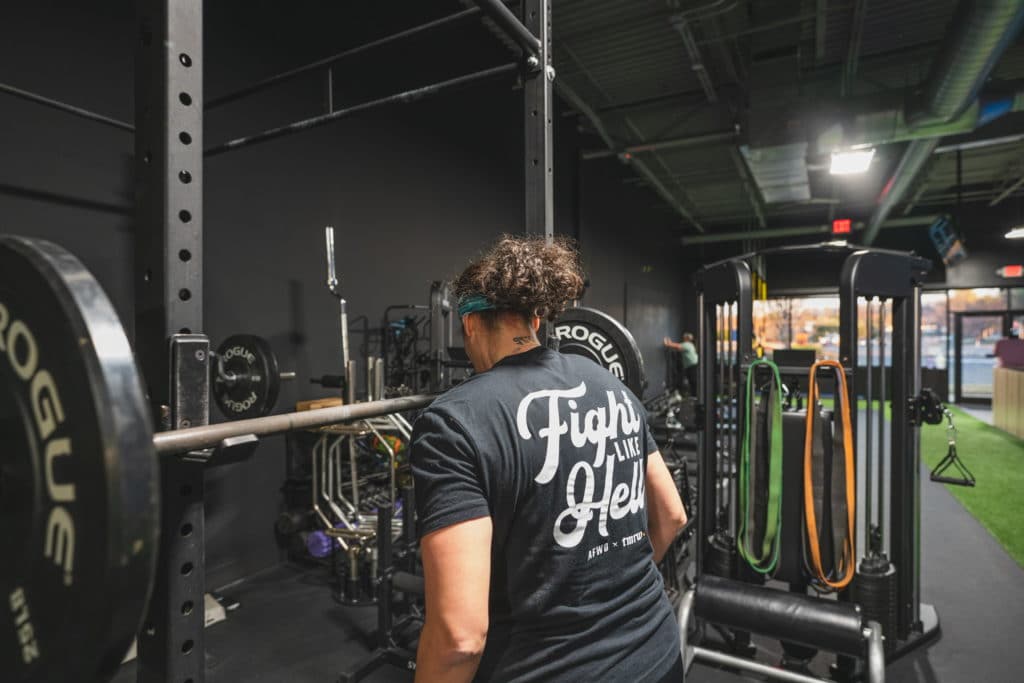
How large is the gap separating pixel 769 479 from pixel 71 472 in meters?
2.39

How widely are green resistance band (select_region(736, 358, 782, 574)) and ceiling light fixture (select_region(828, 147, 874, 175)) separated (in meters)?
→ 4.33

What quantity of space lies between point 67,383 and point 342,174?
3.71 meters

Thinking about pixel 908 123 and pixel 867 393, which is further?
pixel 908 123

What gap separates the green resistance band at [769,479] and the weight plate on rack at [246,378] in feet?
6.87

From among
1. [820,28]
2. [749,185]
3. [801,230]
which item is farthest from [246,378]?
[801,230]

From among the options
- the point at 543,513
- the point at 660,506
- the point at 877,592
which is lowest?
the point at 877,592

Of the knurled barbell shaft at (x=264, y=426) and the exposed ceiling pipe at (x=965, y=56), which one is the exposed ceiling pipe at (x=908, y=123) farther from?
the knurled barbell shaft at (x=264, y=426)

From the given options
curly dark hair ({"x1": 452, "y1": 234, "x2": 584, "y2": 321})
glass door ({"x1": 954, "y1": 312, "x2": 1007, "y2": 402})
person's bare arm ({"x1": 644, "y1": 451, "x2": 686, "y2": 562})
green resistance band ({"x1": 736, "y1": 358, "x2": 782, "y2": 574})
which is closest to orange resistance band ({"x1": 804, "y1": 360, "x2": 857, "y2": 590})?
green resistance band ({"x1": 736, "y1": 358, "x2": 782, "y2": 574})

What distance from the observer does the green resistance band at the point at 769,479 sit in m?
2.28

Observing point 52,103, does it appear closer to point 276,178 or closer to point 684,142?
point 276,178

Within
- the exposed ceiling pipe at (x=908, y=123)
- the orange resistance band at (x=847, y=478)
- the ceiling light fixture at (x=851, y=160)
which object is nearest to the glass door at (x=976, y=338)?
the exposed ceiling pipe at (x=908, y=123)

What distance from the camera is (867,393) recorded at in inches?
93.7

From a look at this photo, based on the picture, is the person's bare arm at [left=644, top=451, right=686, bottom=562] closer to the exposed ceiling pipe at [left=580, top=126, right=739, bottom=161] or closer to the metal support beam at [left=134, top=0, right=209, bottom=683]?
the metal support beam at [left=134, top=0, right=209, bottom=683]

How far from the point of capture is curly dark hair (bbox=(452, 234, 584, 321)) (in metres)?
1.09
